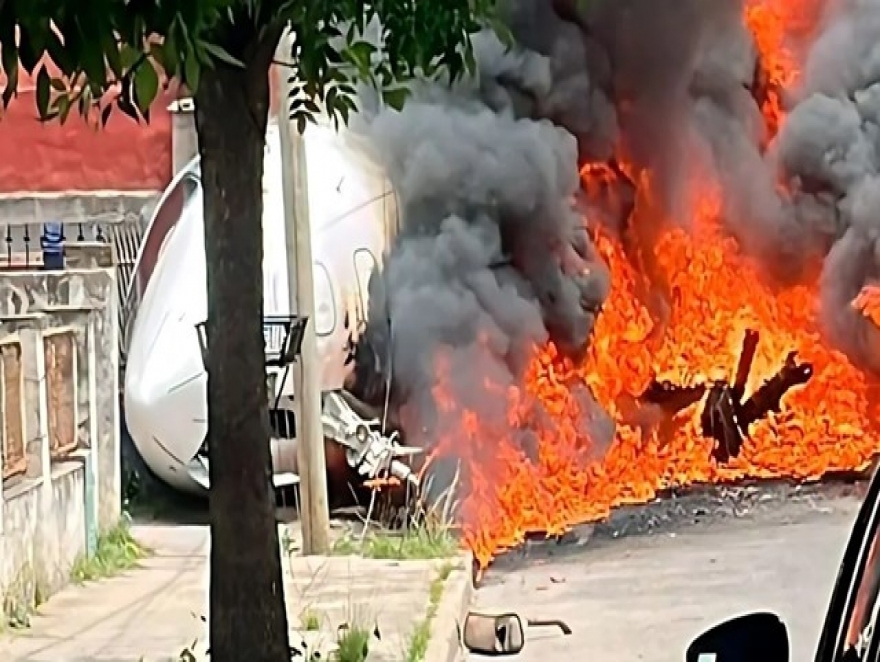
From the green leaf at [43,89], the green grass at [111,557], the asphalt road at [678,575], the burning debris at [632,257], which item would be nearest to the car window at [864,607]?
the green leaf at [43,89]

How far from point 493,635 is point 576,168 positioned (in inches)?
130

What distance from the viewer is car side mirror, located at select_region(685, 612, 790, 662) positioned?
1.51 metres

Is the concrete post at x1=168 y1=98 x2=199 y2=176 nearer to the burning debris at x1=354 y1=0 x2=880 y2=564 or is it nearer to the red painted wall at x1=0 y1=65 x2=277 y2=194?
the red painted wall at x1=0 y1=65 x2=277 y2=194

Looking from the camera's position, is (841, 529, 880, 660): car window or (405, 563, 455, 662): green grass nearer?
(841, 529, 880, 660): car window

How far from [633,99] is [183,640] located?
4.33 m

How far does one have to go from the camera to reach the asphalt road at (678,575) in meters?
5.57

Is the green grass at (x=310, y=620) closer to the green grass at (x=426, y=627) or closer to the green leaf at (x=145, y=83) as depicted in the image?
the green grass at (x=426, y=627)

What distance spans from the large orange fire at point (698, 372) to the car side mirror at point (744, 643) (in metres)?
6.08

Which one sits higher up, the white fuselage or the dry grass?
the white fuselage

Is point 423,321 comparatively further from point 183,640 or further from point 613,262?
point 183,640

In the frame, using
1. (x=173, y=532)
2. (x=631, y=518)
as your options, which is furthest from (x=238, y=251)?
(x=631, y=518)

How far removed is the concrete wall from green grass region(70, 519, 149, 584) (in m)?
0.04

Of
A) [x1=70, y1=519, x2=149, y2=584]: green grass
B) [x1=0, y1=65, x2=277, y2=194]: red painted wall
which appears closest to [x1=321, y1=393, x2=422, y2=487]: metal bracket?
[x1=70, y1=519, x2=149, y2=584]: green grass

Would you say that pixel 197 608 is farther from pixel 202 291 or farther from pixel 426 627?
pixel 202 291
